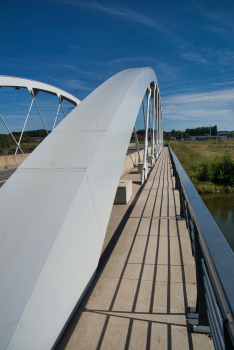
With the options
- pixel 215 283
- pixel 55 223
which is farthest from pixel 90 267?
pixel 215 283

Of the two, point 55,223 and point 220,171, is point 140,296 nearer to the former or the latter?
point 55,223

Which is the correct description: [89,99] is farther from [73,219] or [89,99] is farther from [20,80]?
[20,80]

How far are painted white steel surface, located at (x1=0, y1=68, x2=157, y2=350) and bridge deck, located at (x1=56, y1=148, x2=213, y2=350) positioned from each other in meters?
0.26

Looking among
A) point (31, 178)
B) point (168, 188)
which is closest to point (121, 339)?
point (31, 178)

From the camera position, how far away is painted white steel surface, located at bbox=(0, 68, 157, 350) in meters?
1.54

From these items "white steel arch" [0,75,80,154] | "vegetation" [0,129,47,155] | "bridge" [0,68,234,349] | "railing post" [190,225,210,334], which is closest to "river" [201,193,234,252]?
"bridge" [0,68,234,349]

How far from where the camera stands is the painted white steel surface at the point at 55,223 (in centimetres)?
154

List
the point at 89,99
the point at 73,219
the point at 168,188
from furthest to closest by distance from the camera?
the point at 168,188 < the point at 89,99 < the point at 73,219

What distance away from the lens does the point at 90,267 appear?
2.33 metres

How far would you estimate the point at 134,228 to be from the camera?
429 centimetres

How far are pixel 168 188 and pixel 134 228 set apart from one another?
376cm

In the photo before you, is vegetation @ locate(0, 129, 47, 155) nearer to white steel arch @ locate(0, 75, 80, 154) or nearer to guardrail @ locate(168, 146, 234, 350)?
white steel arch @ locate(0, 75, 80, 154)

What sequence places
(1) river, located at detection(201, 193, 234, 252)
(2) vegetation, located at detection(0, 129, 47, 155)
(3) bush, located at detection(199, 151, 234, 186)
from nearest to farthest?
(1) river, located at detection(201, 193, 234, 252) < (2) vegetation, located at detection(0, 129, 47, 155) < (3) bush, located at detection(199, 151, 234, 186)

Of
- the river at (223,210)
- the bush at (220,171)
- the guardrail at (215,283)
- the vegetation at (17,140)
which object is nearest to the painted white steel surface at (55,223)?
the guardrail at (215,283)
